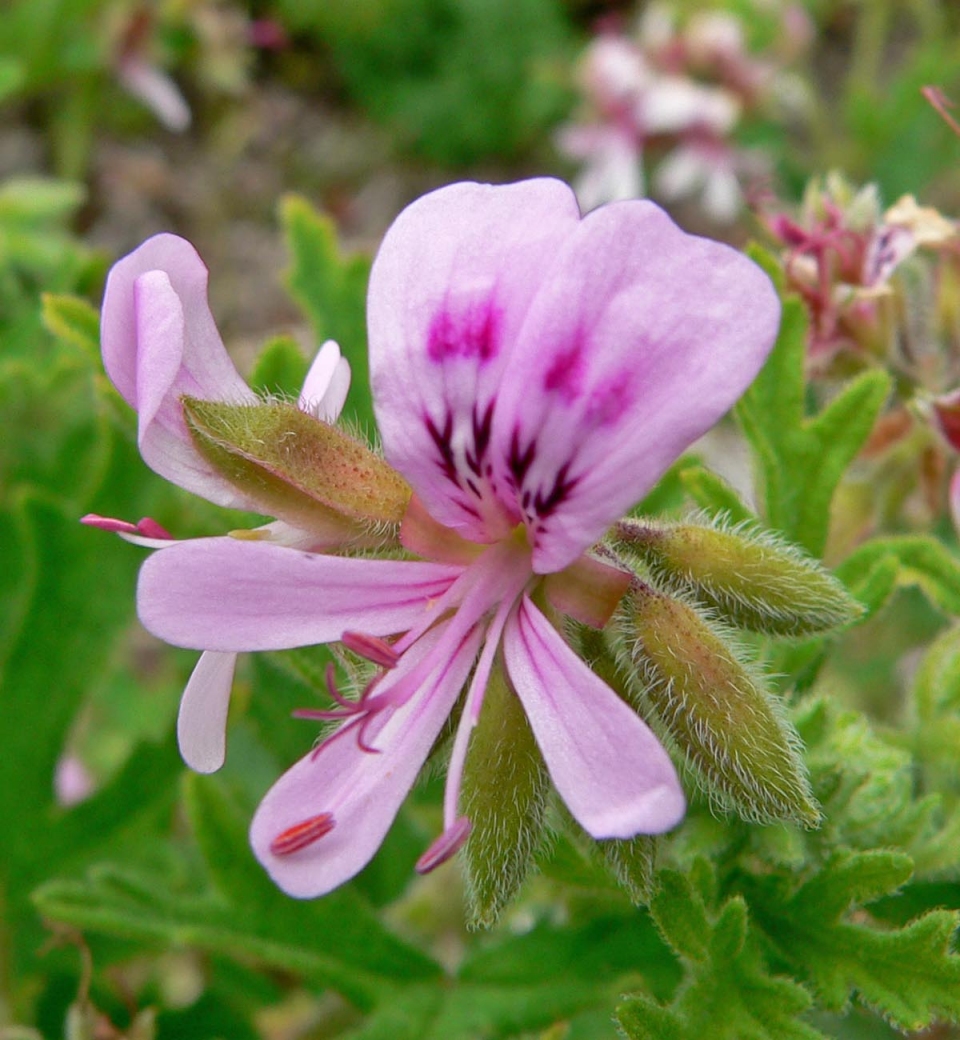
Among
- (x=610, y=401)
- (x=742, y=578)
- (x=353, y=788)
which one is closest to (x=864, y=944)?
(x=742, y=578)

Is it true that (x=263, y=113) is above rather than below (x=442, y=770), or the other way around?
below

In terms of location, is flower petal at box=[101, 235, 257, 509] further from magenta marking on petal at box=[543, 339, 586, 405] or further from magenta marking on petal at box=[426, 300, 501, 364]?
magenta marking on petal at box=[543, 339, 586, 405]

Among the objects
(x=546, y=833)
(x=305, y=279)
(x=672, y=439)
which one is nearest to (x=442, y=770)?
(x=546, y=833)

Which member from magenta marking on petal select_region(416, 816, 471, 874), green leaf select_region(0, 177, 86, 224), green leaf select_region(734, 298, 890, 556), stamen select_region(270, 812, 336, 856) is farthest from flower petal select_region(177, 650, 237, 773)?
green leaf select_region(0, 177, 86, 224)

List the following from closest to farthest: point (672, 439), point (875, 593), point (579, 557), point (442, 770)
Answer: point (672, 439) < point (579, 557) < point (442, 770) < point (875, 593)

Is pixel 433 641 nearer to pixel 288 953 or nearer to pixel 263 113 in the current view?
pixel 288 953

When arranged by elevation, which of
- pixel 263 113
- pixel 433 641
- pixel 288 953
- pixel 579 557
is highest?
pixel 579 557

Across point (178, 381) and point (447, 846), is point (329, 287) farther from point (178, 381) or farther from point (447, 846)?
point (447, 846)
